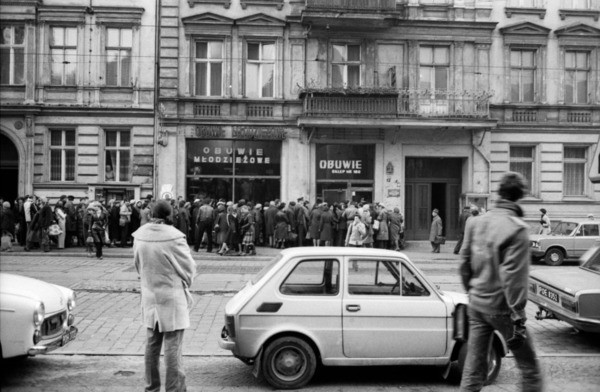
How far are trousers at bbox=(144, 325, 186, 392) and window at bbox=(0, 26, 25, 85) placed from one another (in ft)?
72.9

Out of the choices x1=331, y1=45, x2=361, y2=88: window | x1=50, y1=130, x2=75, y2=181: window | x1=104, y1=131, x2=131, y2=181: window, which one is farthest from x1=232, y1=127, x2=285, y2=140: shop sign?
x1=50, y1=130, x2=75, y2=181: window

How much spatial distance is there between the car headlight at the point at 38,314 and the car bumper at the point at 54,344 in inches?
10.3

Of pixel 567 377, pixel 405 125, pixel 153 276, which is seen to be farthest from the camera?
pixel 405 125

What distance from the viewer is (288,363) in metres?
6.50

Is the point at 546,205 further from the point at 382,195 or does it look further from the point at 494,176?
the point at 382,195

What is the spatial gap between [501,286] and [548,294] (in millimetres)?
4228

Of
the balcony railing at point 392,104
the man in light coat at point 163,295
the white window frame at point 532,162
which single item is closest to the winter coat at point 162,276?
the man in light coat at point 163,295

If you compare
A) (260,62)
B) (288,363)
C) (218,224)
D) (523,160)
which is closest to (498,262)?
(288,363)

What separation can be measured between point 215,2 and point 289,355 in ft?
69.0

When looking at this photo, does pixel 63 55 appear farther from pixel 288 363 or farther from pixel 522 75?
pixel 288 363

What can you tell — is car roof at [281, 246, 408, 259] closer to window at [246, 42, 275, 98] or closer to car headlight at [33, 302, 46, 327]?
car headlight at [33, 302, 46, 327]

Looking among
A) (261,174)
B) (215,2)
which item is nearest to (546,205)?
(261,174)

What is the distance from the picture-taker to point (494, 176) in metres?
25.1

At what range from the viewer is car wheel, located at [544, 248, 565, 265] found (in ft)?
63.1
